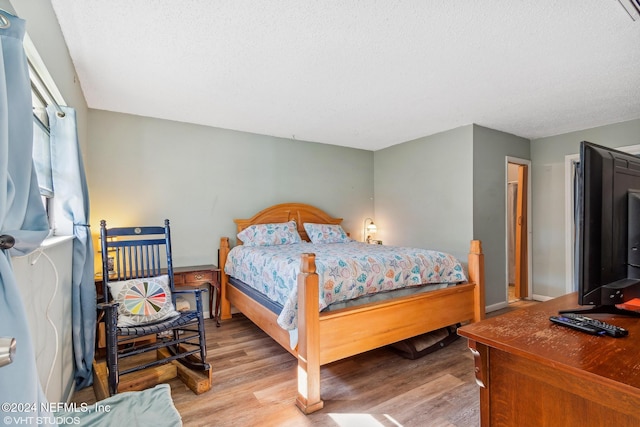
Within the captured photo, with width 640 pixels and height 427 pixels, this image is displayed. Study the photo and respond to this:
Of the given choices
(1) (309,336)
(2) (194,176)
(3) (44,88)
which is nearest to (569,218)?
(1) (309,336)

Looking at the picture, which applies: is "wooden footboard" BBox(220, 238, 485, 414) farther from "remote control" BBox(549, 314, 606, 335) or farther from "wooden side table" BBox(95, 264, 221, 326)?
"remote control" BBox(549, 314, 606, 335)

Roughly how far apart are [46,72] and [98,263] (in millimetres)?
2148

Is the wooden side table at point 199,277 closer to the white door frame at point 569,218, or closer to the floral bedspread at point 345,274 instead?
the floral bedspread at point 345,274

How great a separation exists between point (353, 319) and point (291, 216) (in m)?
2.27

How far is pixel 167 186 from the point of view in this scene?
11.4 ft

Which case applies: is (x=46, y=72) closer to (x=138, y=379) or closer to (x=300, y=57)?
(x=300, y=57)

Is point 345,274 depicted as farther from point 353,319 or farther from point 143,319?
point 143,319

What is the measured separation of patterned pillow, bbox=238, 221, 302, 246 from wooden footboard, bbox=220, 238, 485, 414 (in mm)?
709

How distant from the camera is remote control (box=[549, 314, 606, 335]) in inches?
36.7

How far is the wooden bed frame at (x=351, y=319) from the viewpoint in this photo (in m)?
1.92

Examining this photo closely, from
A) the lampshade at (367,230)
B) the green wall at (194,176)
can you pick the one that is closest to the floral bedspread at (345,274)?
the green wall at (194,176)

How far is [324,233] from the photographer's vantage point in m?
4.03

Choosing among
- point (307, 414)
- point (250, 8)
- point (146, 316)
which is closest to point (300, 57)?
point (250, 8)

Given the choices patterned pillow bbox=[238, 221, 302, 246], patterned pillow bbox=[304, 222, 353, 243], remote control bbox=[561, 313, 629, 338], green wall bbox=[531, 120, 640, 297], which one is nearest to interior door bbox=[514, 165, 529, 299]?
green wall bbox=[531, 120, 640, 297]
